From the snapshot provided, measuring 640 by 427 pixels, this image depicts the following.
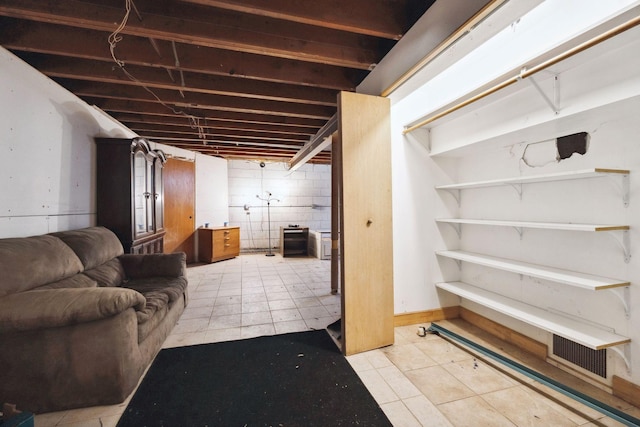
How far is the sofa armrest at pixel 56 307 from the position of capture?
1.35 m

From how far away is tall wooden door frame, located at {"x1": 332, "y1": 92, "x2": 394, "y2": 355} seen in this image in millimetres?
2057

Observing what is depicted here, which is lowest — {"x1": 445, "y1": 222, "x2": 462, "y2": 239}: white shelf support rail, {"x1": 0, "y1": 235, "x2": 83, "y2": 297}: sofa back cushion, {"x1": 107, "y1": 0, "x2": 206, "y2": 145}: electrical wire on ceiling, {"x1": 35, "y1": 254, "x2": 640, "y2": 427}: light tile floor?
{"x1": 35, "y1": 254, "x2": 640, "y2": 427}: light tile floor

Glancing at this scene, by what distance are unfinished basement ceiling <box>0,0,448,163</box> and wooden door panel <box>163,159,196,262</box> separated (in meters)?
2.05

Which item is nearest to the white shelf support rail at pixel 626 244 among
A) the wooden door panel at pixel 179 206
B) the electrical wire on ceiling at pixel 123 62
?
the electrical wire on ceiling at pixel 123 62

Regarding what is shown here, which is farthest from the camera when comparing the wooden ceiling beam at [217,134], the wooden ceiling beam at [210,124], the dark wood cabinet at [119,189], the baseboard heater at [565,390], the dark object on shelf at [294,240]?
the dark object on shelf at [294,240]

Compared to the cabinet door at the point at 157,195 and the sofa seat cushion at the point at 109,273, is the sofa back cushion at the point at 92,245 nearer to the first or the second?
the sofa seat cushion at the point at 109,273

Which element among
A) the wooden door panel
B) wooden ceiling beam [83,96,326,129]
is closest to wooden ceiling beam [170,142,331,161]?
the wooden door panel

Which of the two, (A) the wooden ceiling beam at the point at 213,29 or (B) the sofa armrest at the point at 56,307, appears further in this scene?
(A) the wooden ceiling beam at the point at 213,29

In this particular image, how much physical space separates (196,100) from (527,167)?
10.9 ft

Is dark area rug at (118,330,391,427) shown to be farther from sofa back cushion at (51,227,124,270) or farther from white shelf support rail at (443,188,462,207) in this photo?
white shelf support rail at (443,188,462,207)

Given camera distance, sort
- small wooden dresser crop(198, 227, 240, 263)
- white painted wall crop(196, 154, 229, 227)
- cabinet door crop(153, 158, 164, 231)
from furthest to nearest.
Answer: white painted wall crop(196, 154, 229, 227), small wooden dresser crop(198, 227, 240, 263), cabinet door crop(153, 158, 164, 231)

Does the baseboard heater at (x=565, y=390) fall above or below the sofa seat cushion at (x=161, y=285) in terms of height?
below

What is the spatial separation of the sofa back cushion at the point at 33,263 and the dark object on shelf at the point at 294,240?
14.7 feet

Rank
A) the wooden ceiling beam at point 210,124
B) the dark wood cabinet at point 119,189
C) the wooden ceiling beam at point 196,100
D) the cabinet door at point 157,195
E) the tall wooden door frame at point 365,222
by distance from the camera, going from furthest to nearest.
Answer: the cabinet door at point 157,195 → the wooden ceiling beam at point 210,124 → the dark wood cabinet at point 119,189 → the wooden ceiling beam at point 196,100 → the tall wooden door frame at point 365,222
